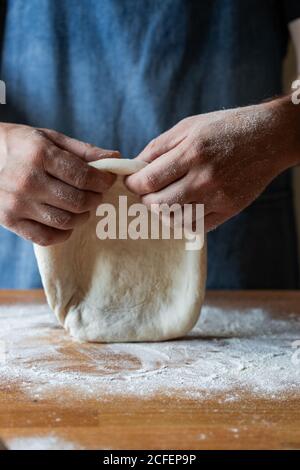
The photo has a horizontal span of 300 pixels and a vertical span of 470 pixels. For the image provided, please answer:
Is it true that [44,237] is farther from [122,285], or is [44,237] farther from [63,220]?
[122,285]

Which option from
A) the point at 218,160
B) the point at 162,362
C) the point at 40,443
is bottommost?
the point at 40,443

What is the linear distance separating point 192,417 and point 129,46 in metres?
0.87

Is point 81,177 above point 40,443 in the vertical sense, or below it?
above

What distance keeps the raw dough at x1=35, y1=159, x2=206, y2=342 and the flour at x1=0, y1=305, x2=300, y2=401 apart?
0.10 ft

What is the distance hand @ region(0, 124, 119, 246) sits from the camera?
0.96 m

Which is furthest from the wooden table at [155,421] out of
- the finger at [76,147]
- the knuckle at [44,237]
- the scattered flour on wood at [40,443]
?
the finger at [76,147]

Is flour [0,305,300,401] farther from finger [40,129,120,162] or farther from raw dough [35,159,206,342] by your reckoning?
finger [40,129,120,162]

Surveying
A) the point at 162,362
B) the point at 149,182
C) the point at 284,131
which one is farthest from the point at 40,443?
the point at 284,131

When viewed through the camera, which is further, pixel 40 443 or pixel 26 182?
pixel 26 182

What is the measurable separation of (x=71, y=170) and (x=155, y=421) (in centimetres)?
38

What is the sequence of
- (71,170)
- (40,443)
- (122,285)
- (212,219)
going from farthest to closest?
(122,285)
(212,219)
(71,170)
(40,443)

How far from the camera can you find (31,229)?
102cm

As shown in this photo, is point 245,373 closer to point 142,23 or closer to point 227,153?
point 227,153

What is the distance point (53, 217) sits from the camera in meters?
0.99
